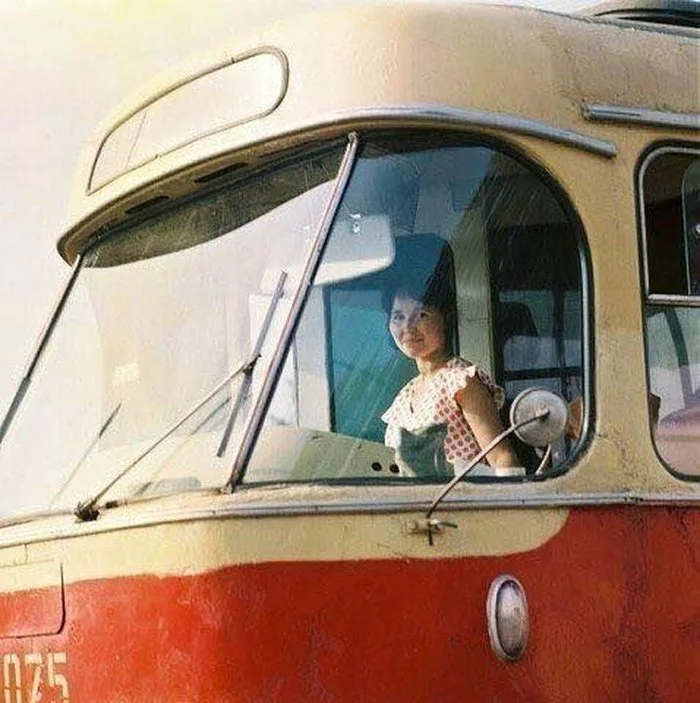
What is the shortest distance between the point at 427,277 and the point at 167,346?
94 cm

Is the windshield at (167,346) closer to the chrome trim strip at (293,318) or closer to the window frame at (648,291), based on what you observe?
the chrome trim strip at (293,318)

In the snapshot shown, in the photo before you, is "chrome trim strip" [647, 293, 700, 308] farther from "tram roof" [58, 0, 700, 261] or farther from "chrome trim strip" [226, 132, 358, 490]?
"chrome trim strip" [226, 132, 358, 490]

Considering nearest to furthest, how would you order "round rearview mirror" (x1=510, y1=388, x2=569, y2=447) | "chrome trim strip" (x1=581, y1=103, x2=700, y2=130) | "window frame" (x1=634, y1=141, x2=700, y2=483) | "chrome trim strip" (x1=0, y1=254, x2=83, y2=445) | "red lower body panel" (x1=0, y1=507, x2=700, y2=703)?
"red lower body panel" (x1=0, y1=507, x2=700, y2=703) < "round rearview mirror" (x1=510, y1=388, x2=569, y2=447) < "window frame" (x1=634, y1=141, x2=700, y2=483) < "chrome trim strip" (x1=581, y1=103, x2=700, y2=130) < "chrome trim strip" (x1=0, y1=254, x2=83, y2=445)

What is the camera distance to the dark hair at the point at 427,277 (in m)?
6.23

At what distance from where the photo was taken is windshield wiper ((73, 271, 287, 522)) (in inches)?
238

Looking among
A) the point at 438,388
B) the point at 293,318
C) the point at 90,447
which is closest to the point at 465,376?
the point at 438,388

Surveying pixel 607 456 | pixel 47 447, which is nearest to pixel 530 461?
pixel 607 456

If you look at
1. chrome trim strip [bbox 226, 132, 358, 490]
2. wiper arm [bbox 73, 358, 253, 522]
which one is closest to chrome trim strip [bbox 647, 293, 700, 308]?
chrome trim strip [bbox 226, 132, 358, 490]

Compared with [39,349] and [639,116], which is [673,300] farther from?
[39,349]

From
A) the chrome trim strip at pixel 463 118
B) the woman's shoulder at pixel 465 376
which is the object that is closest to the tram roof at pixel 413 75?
the chrome trim strip at pixel 463 118

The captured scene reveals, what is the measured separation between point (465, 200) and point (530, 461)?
31.7 inches

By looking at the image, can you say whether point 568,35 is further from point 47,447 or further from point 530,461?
point 47,447

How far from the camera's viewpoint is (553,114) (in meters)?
6.29

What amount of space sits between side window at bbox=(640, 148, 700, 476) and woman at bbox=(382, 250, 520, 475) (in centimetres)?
51
